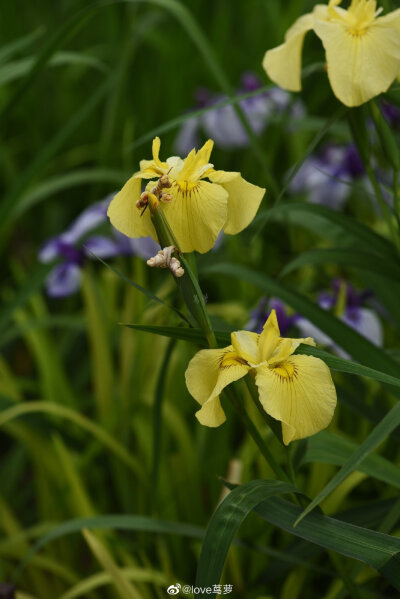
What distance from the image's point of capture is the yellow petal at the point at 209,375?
0.48 metres

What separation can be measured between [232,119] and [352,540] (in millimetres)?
1188

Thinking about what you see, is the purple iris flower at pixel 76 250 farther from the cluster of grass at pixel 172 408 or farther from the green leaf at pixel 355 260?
the green leaf at pixel 355 260

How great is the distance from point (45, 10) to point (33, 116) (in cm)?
65

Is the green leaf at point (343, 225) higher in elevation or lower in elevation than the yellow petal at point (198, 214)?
lower

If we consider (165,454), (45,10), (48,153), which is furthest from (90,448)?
(45,10)

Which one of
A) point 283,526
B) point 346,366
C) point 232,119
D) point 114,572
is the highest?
point 232,119

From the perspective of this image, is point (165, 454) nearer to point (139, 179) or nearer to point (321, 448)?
point (321, 448)

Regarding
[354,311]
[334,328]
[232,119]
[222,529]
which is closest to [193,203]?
[222,529]

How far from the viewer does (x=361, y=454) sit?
480 millimetres

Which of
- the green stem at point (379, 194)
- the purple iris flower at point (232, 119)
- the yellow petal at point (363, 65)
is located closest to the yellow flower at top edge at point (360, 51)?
the yellow petal at point (363, 65)

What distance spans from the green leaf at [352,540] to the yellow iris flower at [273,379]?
87 millimetres

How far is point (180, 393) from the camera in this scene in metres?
1.19

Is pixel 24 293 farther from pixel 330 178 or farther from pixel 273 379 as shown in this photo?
pixel 273 379

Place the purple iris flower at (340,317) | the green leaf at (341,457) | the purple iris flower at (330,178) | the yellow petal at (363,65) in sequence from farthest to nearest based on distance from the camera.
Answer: the purple iris flower at (330,178)
the purple iris flower at (340,317)
the green leaf at (341,457)
the yellow petal at (363,65)
